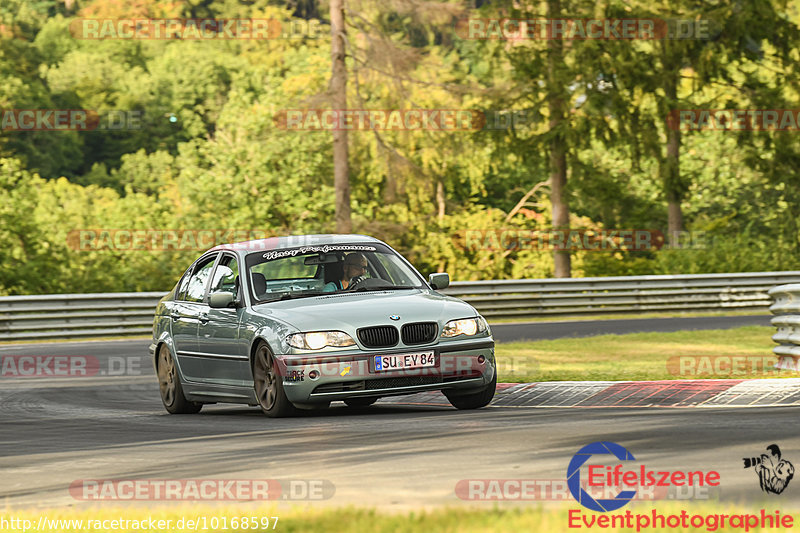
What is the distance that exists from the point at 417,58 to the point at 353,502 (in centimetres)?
2898

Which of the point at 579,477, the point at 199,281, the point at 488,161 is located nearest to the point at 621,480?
the point at 579,477

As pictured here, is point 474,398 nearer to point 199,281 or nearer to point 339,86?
point 199,281

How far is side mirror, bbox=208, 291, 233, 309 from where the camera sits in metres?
12.1

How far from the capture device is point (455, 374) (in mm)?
11398

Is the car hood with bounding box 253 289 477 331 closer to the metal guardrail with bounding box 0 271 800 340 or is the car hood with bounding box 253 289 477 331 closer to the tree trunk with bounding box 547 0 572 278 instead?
the metal guardrail with bounding box 0 271 800 340

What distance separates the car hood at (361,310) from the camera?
11227 mm

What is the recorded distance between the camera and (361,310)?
11414mm

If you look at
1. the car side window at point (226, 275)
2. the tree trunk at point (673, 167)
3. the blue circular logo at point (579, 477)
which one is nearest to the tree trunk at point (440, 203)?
the tree trunk at point (673, 167)

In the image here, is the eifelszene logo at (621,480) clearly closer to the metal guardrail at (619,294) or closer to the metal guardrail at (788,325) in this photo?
the metal guardrail at (788,325)

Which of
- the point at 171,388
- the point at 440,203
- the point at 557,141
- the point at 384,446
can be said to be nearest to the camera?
the point at 384,446

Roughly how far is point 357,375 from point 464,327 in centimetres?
105

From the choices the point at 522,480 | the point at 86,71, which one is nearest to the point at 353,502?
the point at 522,480

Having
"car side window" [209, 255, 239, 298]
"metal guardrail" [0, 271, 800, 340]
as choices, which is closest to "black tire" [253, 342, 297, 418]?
"car side window" [209, 255, 239, 298]

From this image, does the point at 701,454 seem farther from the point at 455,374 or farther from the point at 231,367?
the point at 231,367
